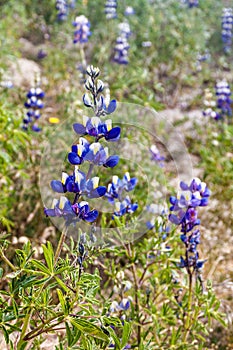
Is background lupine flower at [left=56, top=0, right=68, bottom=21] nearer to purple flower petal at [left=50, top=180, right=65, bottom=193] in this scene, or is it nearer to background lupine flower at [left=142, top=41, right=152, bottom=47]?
background lupine flower at [left=142, top=41, right=152, bottom=47]

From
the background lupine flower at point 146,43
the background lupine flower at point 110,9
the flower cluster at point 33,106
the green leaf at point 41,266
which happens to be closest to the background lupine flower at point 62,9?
the background lupine flower at point 110,9

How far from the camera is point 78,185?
1474 millimetres

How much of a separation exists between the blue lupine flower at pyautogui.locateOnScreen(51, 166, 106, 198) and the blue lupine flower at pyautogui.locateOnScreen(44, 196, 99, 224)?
0.03 meters

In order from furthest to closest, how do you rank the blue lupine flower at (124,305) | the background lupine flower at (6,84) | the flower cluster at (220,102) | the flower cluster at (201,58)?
the flower cluster at (201,58) → the flower cluster at (220,102) → the background lupine flower at (6,84) → the blue lupine flower at (124,305)

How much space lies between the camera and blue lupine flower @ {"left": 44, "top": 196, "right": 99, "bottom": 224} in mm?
1491

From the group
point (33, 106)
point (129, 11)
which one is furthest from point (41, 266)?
point (129, 11)

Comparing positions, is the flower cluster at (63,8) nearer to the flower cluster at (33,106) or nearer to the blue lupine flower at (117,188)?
the flower cluster at (33,106)

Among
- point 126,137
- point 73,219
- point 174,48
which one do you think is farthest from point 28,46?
point 73,219

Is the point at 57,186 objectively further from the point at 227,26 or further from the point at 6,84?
the point at 227,26

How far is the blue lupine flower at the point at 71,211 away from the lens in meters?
1.49

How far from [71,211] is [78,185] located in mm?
82

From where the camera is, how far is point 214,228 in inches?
133

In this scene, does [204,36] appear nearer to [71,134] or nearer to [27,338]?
[71,134]

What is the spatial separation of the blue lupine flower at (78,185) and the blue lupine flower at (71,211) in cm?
3
